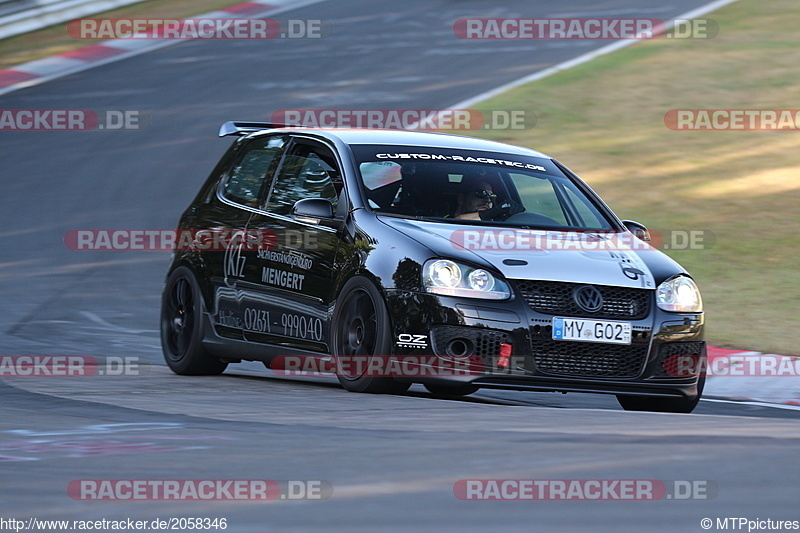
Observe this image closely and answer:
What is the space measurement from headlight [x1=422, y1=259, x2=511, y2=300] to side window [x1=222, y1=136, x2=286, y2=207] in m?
2.05

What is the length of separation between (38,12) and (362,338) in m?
21.2

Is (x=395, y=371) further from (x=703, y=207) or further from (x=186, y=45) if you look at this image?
(x=186, y=45)

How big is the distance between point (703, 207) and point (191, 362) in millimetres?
8535

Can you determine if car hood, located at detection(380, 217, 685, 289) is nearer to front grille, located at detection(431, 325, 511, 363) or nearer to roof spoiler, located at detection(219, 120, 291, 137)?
front grille, located at detection(431, 325, 511, 363)

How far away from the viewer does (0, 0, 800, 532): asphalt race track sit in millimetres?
4547

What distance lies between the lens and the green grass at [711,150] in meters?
13.4

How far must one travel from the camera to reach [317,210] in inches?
334

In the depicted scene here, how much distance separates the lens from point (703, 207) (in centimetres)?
1669
